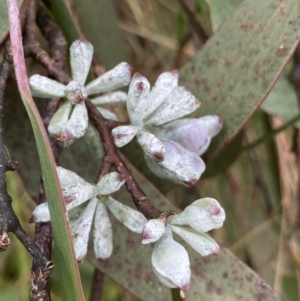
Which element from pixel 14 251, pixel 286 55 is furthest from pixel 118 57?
pixel 14 251

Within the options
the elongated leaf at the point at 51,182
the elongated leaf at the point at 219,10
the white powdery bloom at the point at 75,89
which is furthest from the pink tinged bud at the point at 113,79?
the elongated leaf at the point at 219,10

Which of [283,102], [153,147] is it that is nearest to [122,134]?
[153,147]

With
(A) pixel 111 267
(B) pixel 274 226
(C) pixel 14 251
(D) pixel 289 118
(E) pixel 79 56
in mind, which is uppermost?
(E) pixel 79 56

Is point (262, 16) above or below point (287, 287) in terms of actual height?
above

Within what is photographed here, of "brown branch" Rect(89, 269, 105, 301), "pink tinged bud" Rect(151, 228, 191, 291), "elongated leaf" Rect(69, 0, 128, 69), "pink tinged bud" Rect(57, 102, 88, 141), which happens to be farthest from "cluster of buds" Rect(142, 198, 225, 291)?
"elongated leaf" Rect(69, 0, 128, 69)

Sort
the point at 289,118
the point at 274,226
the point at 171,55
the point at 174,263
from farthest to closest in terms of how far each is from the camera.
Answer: the point at 171,55 → the point at 274,226 → the point at 289,118 → the point at 174,263

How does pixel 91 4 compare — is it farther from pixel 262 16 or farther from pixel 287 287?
pixel 287 287

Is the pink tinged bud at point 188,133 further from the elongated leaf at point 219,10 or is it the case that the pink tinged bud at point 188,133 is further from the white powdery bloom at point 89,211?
the elongated leaf at point 219,10

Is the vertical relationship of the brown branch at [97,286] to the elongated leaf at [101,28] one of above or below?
below
